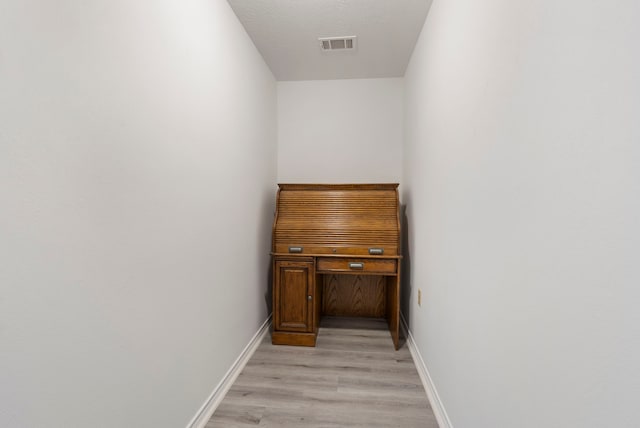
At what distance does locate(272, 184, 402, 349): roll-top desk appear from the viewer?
253 cm

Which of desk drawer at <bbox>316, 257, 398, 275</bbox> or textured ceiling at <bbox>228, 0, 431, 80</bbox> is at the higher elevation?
textured ceiling at <bbox>228, 0, 431, 80</bbox>

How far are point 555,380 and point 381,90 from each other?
300 centimetres

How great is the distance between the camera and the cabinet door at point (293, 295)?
8.47 feet

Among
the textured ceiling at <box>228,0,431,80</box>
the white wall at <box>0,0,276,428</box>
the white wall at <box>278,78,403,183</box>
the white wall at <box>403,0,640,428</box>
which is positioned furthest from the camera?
the white wall at <box>278,78,403,183</box>

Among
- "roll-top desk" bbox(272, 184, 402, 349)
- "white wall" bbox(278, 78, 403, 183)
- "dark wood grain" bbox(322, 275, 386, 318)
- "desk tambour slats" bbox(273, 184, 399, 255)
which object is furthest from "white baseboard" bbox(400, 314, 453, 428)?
"white wall" bbox(278, 78, 403, 183)

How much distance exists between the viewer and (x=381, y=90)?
10.5 feet

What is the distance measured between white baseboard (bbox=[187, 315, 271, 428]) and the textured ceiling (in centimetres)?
245

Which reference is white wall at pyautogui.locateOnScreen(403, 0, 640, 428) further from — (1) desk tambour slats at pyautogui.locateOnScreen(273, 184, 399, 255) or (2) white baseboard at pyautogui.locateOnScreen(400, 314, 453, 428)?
(1) desk tambour slats at pyautogui.locateOnScreen(273, 184, 399, 255)

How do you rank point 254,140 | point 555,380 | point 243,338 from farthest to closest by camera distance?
1. point 254,140
2. point 243,338
3. point 555,380

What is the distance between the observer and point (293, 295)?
2.60 m

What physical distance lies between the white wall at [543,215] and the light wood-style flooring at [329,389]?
0.39 metres

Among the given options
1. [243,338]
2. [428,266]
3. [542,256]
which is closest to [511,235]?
[542,256]

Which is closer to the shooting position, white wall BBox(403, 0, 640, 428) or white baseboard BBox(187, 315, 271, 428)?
white wall BBox(403, 0, 640, 428)

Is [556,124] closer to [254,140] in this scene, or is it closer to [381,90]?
[254,140]
